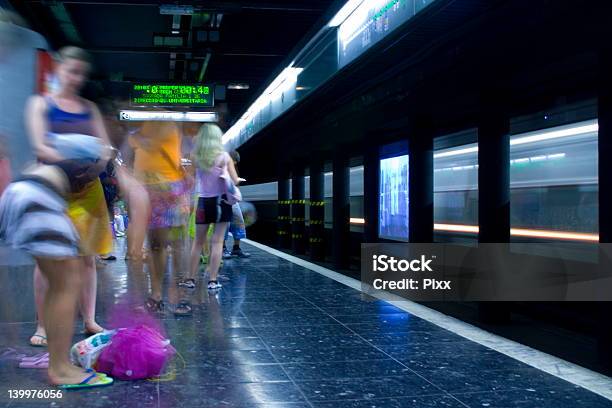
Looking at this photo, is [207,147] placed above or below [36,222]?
above

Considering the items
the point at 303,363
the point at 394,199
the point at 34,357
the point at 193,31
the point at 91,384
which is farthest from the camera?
the point at 394,199

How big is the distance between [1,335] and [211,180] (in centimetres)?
230

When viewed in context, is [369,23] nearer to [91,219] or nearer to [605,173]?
[605,173]

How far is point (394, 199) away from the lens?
9453 mm

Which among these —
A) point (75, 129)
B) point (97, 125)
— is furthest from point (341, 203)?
point (75, 129)

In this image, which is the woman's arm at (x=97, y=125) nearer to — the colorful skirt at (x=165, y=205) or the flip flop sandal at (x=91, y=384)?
the flip flop sandal at (x=91, y=384)

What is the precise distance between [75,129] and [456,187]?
273 inches

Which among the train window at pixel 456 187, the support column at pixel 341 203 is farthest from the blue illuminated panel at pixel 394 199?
the train window at pixel 456 187

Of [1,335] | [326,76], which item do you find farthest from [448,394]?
[326,76]

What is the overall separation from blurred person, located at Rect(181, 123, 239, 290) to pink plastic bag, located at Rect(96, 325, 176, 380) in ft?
8.48

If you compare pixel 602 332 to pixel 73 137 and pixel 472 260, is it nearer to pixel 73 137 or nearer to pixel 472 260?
pixel 73 137

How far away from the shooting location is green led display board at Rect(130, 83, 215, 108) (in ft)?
36.6

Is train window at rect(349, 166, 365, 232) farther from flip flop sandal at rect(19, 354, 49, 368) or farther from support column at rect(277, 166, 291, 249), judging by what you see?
flip flop sandal at rect(19, 354, 49, 368)

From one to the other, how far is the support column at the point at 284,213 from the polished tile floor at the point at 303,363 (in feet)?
27.9
